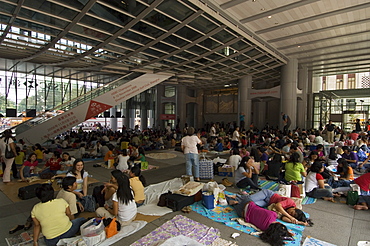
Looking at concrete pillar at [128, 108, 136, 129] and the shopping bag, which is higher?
concrete pillar at [128, 108, 136, 129]

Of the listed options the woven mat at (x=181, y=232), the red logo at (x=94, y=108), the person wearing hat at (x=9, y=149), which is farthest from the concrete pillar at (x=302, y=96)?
the person wearing hat at (x=9, y=149)

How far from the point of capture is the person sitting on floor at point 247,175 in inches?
281

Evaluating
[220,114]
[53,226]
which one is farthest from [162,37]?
[220,114]

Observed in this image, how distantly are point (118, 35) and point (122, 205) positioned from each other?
429 inches

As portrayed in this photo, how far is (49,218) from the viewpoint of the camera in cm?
389

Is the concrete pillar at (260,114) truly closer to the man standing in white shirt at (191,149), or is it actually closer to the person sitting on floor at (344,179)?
the person sitting on floor at (344,179)

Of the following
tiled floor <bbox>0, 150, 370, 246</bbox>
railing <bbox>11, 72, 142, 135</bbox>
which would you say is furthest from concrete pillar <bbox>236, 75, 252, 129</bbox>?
tiled floor <bbox>0, 150, 370, 246</bbox>

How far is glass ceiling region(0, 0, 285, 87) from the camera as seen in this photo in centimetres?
1053

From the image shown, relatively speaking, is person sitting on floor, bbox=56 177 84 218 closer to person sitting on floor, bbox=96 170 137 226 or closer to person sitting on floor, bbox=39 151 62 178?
person sitting on floor, bbox=96 170 137 226

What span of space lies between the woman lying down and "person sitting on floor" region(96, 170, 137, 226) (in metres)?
2.43

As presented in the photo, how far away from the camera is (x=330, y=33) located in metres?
16.2

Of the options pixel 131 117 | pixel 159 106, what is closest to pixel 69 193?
pixel 159 106

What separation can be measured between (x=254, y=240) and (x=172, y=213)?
204 cm

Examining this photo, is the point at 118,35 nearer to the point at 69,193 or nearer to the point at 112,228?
the point at 69,193
